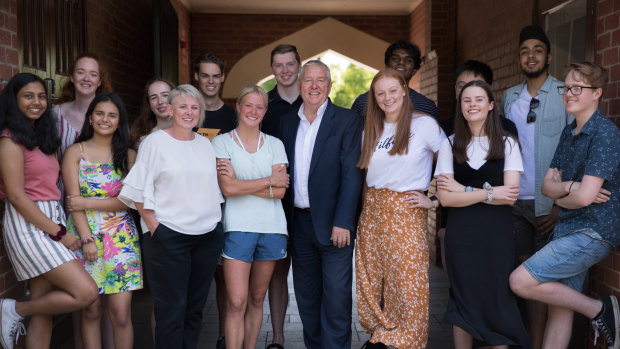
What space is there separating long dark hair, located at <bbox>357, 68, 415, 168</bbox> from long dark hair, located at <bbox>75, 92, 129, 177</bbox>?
4.41 ft

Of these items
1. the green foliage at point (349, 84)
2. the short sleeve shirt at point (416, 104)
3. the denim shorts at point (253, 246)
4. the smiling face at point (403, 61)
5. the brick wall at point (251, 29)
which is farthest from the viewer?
the green foliage at point (349, 84)

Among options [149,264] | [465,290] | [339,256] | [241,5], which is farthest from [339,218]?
[241,5]

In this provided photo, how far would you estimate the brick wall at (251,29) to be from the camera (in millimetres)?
9586

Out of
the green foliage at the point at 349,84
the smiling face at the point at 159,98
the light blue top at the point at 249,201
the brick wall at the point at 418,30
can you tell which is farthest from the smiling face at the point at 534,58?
the green foliage at the point at 349,84

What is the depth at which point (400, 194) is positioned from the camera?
3.33 m

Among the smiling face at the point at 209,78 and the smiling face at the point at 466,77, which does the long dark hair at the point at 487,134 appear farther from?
the smiling face at the point at 209,78

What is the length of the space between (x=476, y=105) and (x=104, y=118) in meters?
2.05

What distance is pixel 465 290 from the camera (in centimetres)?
322

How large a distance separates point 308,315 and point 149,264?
109 cm

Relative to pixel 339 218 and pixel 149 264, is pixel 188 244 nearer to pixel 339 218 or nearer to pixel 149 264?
pixel 149 264

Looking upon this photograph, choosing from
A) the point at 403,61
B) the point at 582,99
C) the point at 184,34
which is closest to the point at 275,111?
the point at 403,61

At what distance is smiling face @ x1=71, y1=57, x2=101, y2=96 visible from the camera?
136 inches

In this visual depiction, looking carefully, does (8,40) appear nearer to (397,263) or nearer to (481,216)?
(397,263)

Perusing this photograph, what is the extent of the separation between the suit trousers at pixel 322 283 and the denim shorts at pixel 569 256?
1069 millimetres
